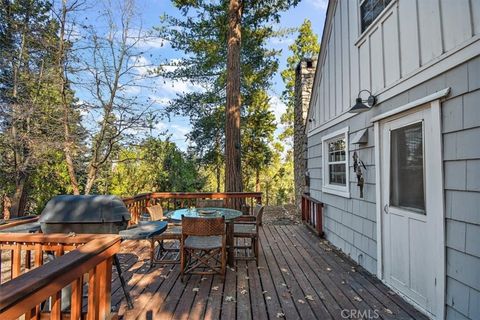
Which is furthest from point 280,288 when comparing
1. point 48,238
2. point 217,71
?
point 217,71

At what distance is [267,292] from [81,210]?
1999 millimetres

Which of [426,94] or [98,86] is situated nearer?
[426,94]

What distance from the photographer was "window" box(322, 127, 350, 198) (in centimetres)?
450

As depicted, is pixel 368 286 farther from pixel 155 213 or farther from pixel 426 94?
pixel 155 213

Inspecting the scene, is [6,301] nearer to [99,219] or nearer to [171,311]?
[99,219]

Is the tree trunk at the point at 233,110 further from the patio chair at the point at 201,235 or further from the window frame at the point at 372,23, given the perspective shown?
the window frame at the point at 372,23

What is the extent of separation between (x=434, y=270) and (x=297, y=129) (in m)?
6.78

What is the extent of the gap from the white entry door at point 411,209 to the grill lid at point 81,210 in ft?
8.65

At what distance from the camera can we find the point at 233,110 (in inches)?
270

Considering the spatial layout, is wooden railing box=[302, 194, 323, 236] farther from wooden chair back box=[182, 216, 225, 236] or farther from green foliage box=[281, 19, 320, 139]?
green foliage box=[281, 19, 320, 139]

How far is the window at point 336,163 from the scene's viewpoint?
14.8 feet

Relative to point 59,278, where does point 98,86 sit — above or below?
above

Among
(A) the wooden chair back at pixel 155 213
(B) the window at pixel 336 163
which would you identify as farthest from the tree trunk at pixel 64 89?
(B) the window at pixel 336 163

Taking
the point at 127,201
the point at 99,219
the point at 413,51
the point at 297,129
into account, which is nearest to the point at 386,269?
the point at 413,51
